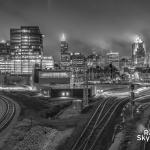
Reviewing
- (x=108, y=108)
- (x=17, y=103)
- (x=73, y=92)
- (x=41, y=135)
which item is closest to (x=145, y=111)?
(x=108, y=108)

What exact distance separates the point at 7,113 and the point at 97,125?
22.3 meters

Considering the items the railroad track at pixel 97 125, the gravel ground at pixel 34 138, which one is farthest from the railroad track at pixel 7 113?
the railroad track at pixel 97 125

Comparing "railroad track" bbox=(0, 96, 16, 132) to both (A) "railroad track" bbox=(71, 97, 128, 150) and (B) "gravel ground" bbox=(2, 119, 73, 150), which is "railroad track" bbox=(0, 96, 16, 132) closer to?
(B) "gravel ground" bbox=(2, 119, 73, 150)

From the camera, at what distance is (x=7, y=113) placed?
62688 millimetres

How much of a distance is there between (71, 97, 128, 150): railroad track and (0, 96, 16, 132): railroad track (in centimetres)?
1508

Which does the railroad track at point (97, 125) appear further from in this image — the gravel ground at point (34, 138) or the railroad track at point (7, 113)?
the railroad track at point (7, 113)

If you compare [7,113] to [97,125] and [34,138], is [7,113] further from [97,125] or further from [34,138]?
[97,125]

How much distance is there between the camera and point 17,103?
7638 centimetres

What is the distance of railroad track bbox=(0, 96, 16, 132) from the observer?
5322 centimetres

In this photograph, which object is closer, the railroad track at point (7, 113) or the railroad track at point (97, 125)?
the railroad track at point (97, 125)

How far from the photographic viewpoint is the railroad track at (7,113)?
53225 millimetres

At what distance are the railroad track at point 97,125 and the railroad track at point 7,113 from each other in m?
15.1

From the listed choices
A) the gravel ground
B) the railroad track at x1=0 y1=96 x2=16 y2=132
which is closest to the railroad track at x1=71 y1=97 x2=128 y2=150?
the gravel ground

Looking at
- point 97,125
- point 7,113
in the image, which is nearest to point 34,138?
point 97,125
